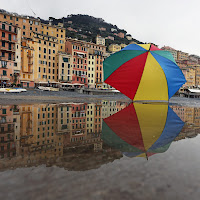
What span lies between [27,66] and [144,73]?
1703 inches

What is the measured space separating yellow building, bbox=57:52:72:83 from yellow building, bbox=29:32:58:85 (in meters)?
1.65

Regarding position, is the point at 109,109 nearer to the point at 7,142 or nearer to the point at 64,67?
the point at 7,142

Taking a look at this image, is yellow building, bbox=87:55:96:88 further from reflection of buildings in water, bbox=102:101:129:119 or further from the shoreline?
reflection of buildings in water, bbox=102:101:129:119

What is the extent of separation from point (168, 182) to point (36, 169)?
2.00 metres

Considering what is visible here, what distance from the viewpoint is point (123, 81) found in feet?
39.6

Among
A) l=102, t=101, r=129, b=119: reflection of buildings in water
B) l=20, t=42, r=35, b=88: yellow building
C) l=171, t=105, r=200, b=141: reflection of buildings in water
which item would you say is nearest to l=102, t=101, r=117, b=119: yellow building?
l=102, t=101, r=129, b=119: reflection of buildings in water

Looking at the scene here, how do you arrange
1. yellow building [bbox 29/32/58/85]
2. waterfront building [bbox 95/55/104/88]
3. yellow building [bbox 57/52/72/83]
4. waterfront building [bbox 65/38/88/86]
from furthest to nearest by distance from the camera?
waterfront building [bbox 95/55/104/88] < waterfront building [bbox 65/38/88/86] < yellow building [bbox 57/52/72/83] < yellow building [bbox 29/32/58/85]

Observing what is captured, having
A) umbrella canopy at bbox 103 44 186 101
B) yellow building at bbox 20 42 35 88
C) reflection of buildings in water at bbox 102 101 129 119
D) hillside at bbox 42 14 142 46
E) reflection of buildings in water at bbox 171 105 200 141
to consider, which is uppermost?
hillside at bbox 42 14 142 46

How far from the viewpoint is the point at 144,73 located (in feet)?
38.1

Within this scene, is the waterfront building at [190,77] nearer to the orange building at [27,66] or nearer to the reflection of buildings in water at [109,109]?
the orange building at [27,66]

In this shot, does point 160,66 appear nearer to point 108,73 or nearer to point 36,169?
point 108,73

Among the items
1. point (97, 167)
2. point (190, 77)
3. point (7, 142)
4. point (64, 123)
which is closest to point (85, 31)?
point (190, 77)

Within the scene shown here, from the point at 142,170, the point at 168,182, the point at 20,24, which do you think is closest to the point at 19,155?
the point at 142,170

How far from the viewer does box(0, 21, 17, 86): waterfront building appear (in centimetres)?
3919
